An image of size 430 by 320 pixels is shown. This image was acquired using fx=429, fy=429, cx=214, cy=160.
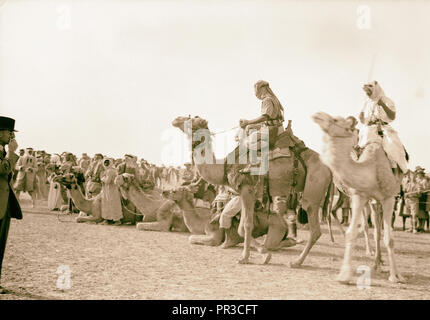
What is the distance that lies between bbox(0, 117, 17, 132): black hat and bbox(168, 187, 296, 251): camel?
5907 millimetres

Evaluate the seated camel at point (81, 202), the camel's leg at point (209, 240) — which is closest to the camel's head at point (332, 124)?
the camel's leg at point (209, 240)

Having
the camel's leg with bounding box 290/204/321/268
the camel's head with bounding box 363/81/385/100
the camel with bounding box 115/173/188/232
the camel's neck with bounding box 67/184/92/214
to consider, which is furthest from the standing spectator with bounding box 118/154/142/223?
the camel's head with bounding box 363/81/385/100

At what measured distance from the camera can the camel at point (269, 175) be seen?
837cm

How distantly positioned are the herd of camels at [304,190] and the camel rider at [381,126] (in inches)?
7.9

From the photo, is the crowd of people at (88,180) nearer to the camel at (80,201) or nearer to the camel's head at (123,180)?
the camel at (80,201)

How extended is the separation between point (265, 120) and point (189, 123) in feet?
5.02

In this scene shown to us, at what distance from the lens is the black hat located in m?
5.59

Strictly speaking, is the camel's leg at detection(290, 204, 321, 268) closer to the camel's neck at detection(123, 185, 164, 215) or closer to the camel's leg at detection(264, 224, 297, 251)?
the camel's leg at detection(264, 224, 297, 251)

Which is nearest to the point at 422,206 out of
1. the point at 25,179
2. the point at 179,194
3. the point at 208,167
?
the point at 179,194

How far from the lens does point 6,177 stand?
5668mm

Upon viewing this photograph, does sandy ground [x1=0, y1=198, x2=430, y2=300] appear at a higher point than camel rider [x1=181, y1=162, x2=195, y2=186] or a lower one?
lower

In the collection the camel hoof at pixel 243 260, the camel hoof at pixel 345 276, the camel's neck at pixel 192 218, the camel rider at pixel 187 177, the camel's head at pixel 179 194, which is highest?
the camel rider at pixel 187 177
